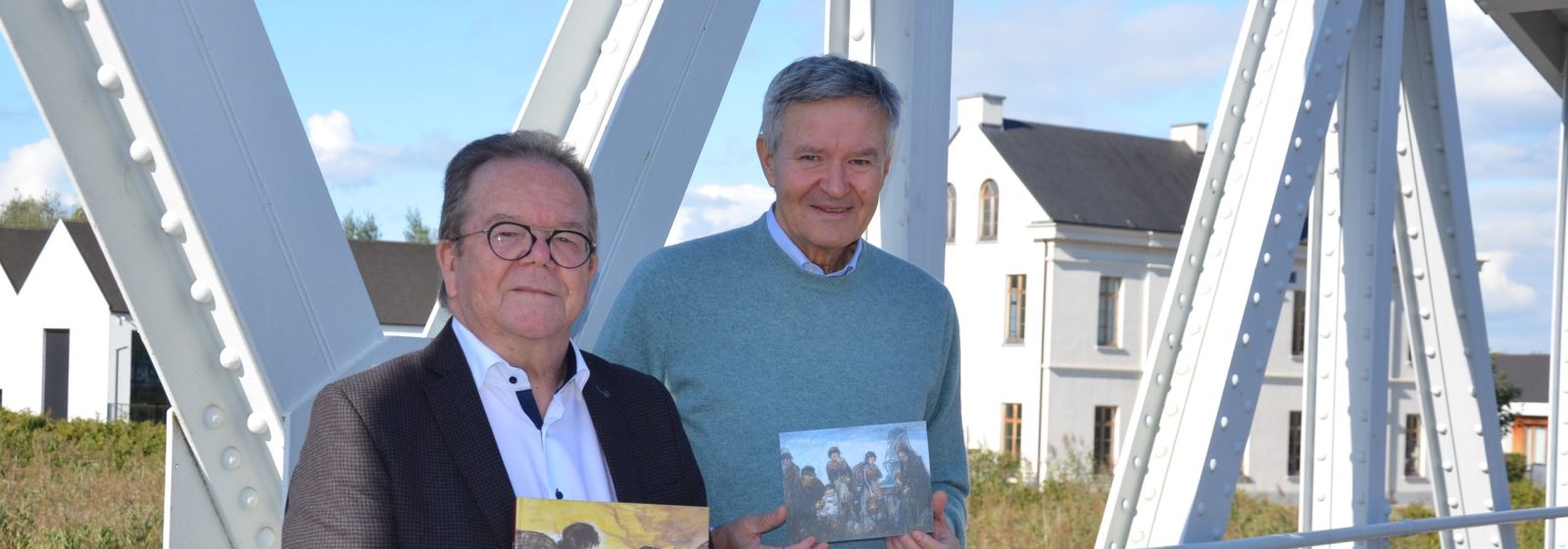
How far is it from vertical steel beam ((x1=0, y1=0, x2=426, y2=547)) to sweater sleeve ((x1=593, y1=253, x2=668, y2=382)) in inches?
12.8

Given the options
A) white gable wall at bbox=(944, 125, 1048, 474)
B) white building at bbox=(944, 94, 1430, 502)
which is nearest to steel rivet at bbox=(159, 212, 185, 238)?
white building at bbox=(944, 94, 1430, 502)

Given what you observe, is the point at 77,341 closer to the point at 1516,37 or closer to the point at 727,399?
the point at 1516,37

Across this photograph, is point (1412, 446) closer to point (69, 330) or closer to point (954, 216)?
point (954, 216)

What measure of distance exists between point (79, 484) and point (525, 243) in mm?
7793

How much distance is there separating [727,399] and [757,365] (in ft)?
0.20

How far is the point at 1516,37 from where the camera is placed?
6148 mm

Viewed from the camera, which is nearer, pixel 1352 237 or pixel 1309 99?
pixel 1309 99

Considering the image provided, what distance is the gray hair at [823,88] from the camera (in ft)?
7.03

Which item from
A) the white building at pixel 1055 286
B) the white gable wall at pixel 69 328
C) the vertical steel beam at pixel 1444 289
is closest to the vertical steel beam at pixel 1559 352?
the vertical steel beam at pixel 1444 289

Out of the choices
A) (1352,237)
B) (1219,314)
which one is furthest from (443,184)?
(1352,237)

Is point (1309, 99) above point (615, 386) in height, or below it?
Result: above

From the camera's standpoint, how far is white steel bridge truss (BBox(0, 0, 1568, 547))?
1.71 metres

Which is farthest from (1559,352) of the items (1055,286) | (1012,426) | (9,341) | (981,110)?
(9,341)

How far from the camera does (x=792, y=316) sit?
2.14 metres
